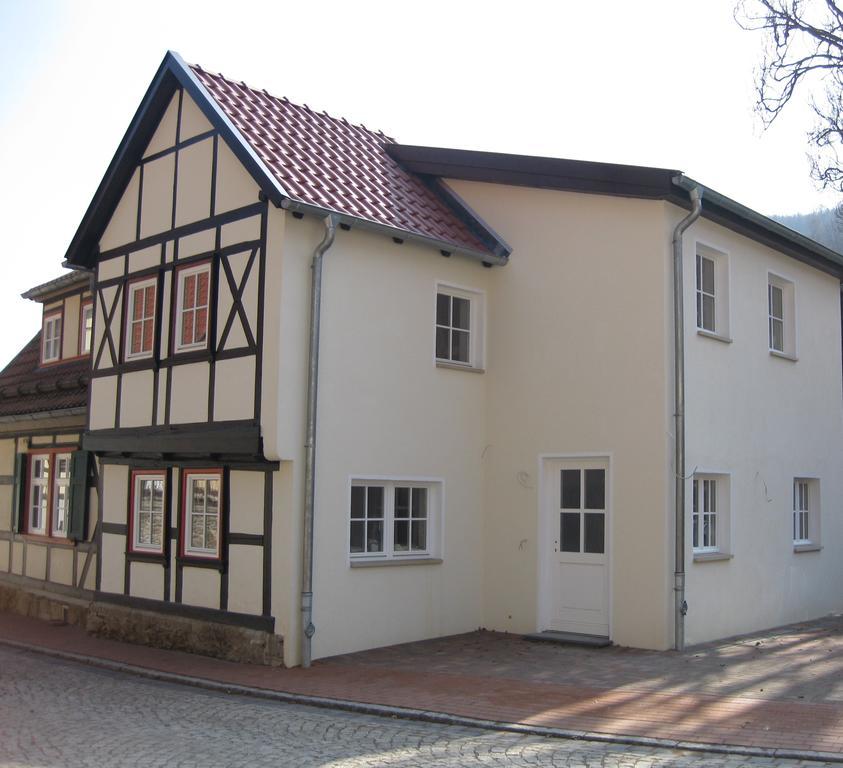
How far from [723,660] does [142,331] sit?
8.33 m

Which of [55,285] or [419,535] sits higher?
[55,285]

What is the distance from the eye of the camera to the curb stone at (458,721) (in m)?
7.27

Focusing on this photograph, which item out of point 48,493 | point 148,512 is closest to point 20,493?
point 48,493

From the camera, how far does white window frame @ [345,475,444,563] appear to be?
11820 mm

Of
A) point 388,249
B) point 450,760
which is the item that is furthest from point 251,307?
point 450,760

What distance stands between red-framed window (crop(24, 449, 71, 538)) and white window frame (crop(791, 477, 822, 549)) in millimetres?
11091

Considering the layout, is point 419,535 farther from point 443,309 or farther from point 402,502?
point 443,309

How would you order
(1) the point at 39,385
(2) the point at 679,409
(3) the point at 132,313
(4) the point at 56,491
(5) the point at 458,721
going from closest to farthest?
Result: (5) the point at 458,721 < (2) the point at 679,409 < (3) the point at 132,313 < (4) the point at 56,491 < (1) the point at 39,385

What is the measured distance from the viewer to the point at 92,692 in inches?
397

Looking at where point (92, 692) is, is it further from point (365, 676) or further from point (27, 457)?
point (27, 457)

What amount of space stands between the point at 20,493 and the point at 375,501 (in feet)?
26.6

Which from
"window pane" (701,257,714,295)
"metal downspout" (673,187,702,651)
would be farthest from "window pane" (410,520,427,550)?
"window pane" (701,257,714,295)

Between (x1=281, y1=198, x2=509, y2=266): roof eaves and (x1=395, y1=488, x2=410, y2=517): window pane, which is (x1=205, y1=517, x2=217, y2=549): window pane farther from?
(x1=281, y1=198, x2=509, y2=266): roof eaves

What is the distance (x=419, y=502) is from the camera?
12781mm
